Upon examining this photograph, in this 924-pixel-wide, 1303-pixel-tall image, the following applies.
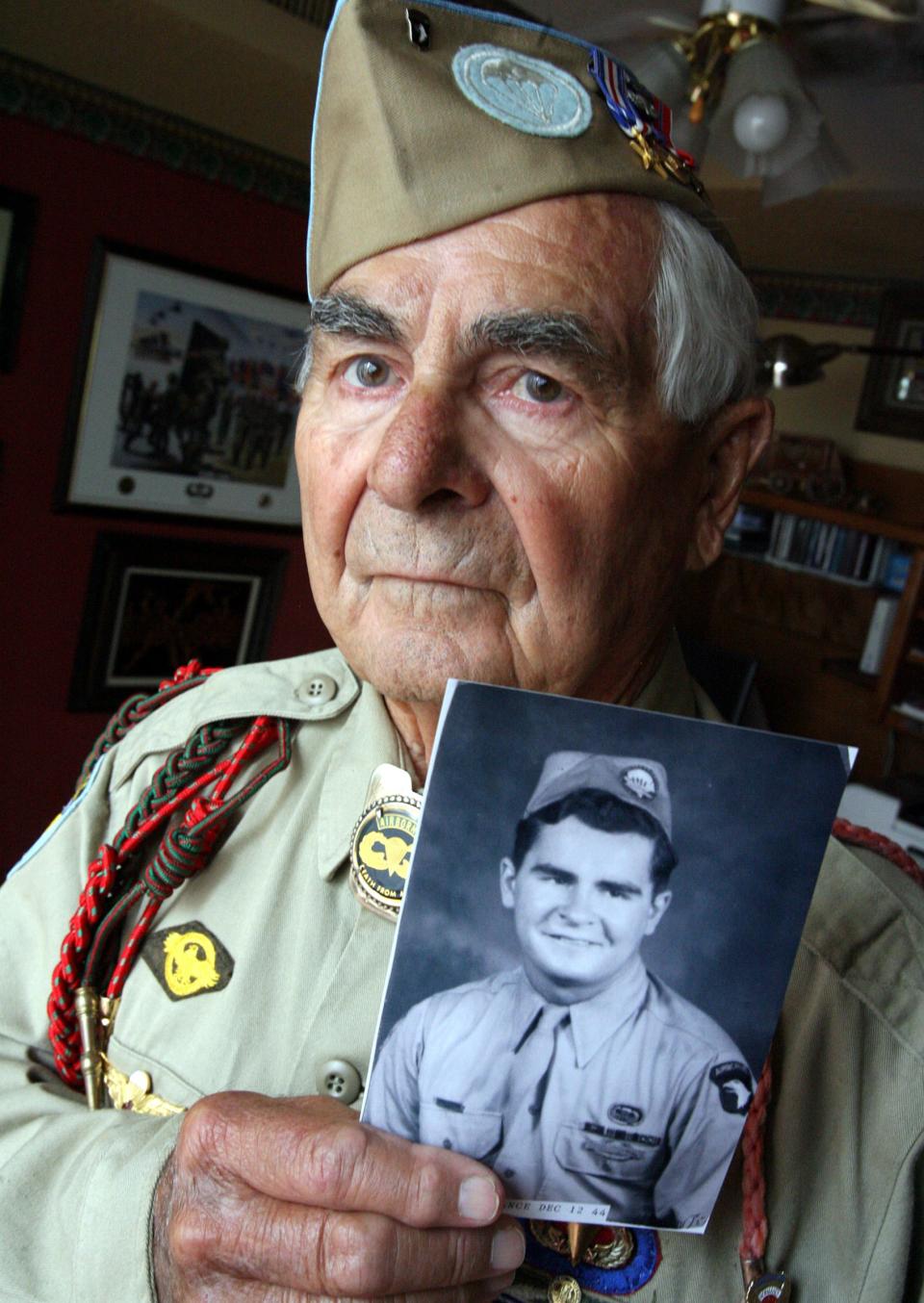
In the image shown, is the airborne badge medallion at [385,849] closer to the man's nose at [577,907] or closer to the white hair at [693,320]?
the man's nose at [577,907]

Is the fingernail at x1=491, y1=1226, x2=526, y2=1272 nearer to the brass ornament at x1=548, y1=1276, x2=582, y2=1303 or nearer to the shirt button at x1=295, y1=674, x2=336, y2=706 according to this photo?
the brass ornament at x1=548, y1=1276, x2=582, y2=1303

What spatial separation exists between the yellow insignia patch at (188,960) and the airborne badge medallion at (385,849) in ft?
0.44

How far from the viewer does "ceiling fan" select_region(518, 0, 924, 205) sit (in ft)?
5.46

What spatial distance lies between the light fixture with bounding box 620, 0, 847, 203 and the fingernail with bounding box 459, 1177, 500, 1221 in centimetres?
167

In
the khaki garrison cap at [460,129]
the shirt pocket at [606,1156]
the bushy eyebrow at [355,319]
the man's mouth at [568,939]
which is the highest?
the khaki garrison cap at [460,129]

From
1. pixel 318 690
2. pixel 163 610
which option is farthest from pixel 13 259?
pixel 318 690

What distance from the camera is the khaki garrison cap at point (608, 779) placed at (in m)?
0.50

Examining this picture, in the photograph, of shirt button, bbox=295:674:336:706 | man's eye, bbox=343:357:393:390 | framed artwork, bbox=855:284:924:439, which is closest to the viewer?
man's eye, bbox=343:357:393:390

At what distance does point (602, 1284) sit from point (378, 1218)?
0.77 feet

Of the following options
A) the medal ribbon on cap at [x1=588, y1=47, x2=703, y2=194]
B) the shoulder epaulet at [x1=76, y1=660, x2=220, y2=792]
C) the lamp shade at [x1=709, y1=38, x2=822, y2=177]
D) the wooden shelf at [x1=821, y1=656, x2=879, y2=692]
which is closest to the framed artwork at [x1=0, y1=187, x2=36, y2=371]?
the lamp shade at [x1=709, y1=38, x2=822, y2=177]

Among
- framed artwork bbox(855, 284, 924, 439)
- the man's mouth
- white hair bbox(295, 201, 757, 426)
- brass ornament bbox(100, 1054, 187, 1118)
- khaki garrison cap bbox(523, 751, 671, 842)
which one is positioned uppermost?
framed artwork bbox(855, 284, 924, 439)

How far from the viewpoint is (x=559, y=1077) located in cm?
52

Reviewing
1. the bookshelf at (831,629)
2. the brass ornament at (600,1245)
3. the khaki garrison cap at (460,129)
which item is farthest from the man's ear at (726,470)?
the bookshelf at (831,629)

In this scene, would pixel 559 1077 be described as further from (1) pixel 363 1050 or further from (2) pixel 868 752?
(2) pixel 868 752
